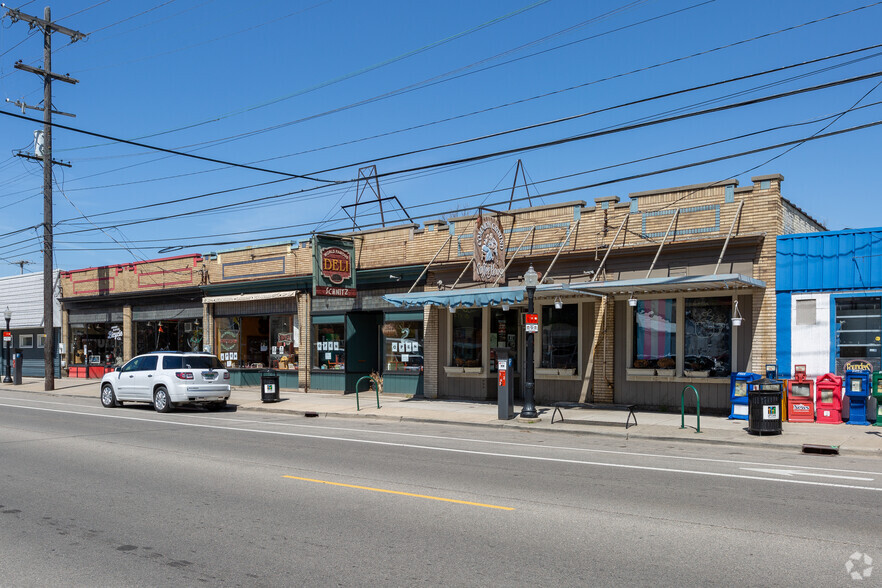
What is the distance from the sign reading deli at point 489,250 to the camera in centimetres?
2009

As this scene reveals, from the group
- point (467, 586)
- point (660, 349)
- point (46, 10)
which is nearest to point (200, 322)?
point (46, 10)

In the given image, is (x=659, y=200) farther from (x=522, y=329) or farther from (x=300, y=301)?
(x=300, y=301)

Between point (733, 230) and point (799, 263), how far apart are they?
164 cm

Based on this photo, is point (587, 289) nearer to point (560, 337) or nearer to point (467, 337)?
point (560, 337)

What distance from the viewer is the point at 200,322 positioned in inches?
1250

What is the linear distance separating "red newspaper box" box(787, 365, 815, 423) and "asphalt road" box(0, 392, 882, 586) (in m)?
3.54

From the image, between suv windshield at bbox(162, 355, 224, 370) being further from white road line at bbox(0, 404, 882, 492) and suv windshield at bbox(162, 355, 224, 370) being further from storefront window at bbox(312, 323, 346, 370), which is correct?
storefront window at bbox(312, 323, 346, 370)

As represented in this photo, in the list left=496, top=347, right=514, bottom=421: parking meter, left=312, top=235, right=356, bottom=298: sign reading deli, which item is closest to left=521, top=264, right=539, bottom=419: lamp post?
left=496, top=347, right=514, bottom=421: parking meter

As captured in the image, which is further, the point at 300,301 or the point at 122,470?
the point at 300,301

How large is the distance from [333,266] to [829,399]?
14.5 metres

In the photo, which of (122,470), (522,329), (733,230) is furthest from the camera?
(522,329)

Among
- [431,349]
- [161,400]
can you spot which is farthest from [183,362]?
[431,349]

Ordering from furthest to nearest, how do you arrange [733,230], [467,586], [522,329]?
[522,329]
[733,230]
[467,586]

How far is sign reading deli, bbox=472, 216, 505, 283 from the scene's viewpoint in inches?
791
